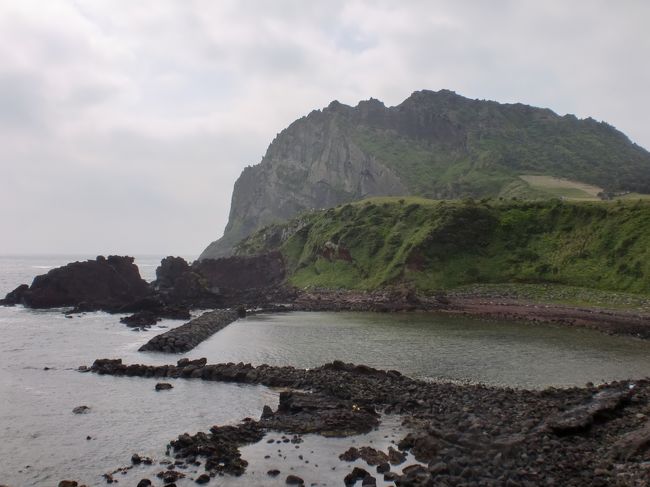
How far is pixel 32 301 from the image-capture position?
89.4 metres

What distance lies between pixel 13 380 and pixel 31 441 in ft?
48.9

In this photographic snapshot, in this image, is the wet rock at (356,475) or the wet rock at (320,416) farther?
the wet rock at (320,416)

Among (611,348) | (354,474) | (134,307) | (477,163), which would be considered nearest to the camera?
(354,474)

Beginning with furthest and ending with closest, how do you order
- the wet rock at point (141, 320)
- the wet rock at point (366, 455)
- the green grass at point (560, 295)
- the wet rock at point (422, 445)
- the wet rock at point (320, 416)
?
the wet rock at point (141, 320), the green grass at point (560, 295), the wet rock at point (320, 416), the wet rock at point (422, 445), the wet rock at point (366, 455)

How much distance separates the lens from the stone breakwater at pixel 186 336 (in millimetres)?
48781

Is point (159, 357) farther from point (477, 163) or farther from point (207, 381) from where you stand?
point (477, 163)

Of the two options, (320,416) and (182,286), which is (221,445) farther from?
(182,286)

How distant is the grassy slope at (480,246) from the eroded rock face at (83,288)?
35.0 meters

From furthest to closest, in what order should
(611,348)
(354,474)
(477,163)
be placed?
(477,163) < (611,348) < (354,474)

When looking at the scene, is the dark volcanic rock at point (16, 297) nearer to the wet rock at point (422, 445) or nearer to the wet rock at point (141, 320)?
the wet rock at point (141, 320)

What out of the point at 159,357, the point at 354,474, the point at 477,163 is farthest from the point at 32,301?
the point at 477,163

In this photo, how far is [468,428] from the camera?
23.7m

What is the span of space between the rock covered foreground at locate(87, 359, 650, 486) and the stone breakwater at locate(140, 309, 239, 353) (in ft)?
52.9

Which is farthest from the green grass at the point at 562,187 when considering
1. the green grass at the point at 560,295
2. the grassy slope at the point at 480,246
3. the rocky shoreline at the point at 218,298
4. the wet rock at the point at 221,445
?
the wet rock at the point at 221,445
